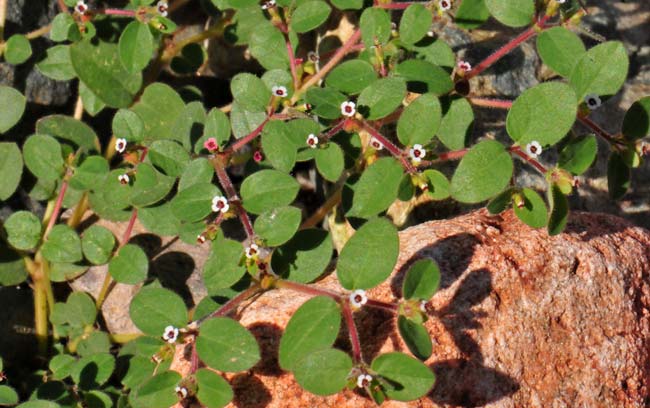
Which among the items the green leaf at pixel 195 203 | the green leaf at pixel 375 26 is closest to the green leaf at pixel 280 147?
the green leaf at pixel 195 203

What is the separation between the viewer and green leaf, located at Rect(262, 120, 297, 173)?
294cm

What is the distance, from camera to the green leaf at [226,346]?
101 inches

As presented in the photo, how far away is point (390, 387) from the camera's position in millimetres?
2406

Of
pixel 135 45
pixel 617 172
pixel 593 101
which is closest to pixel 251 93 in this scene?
pixel 135 45

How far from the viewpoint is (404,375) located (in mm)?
2424

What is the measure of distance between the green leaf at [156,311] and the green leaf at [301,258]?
35 cm

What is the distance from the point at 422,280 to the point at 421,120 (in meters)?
0.62

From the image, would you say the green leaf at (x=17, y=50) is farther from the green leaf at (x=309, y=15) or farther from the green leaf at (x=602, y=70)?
the green leaf at (x=602, y=70)

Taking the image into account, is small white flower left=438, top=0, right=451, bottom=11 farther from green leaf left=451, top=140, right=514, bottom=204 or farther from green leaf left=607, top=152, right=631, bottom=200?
green leaf left=607, top=152, right=631, bottom=200

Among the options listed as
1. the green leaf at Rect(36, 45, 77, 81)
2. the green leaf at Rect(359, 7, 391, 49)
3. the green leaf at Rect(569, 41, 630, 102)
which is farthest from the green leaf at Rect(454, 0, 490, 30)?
the green leaf at Rect(36, 45, 77, 81)

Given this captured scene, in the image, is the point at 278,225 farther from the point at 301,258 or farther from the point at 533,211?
the point at 533,211

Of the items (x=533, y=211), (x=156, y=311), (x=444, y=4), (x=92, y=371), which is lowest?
(x=92, y=371)

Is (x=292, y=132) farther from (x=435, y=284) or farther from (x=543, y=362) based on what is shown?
(x=543, y=362)

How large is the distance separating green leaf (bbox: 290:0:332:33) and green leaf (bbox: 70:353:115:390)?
149 cm
